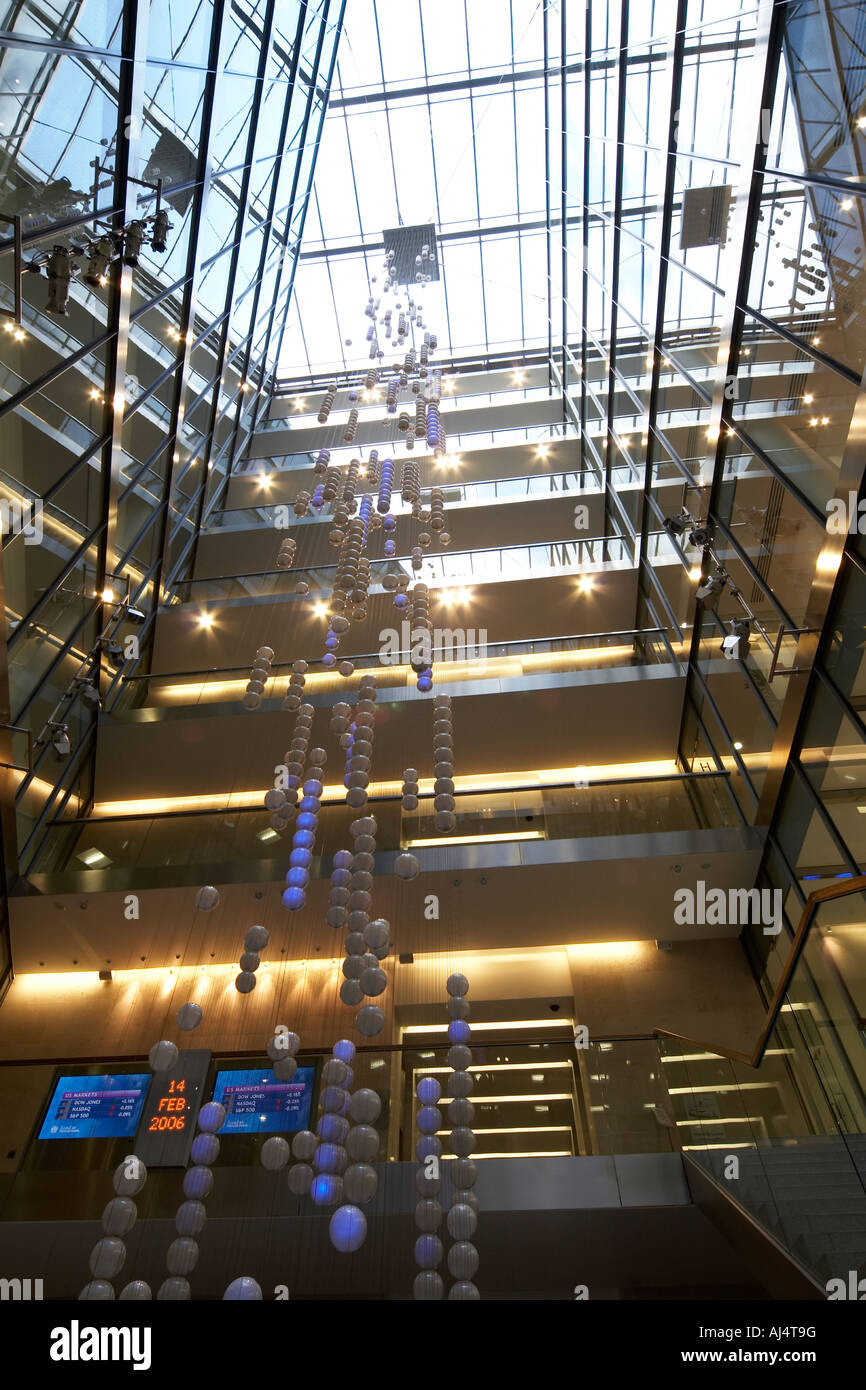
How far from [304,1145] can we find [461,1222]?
1.20m

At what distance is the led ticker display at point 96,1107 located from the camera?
6.37 meters

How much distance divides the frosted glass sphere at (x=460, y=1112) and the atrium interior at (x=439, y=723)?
0.25 ft

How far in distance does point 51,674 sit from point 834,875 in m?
8.83

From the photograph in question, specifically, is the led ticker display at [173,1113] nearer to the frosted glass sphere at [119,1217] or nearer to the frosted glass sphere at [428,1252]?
the frosted glass sphere at [119,1217]

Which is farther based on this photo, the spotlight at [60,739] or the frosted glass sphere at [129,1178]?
the spotlight at [60,739]

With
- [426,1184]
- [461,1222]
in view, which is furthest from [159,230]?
[461,1222]

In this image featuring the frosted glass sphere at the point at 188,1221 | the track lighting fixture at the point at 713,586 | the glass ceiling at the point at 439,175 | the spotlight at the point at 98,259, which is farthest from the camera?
the glass ceiling at the point at 439,175

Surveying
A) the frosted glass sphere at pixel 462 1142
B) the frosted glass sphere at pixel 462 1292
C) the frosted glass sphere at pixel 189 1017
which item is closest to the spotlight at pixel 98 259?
the frosted glass sphere at pixel 189 1017

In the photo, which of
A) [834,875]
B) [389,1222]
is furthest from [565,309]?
[389,1222]

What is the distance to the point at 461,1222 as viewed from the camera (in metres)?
4.73

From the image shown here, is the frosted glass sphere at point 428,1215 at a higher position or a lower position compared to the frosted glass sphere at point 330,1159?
lower

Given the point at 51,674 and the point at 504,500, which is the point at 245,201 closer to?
the point at 504,500
